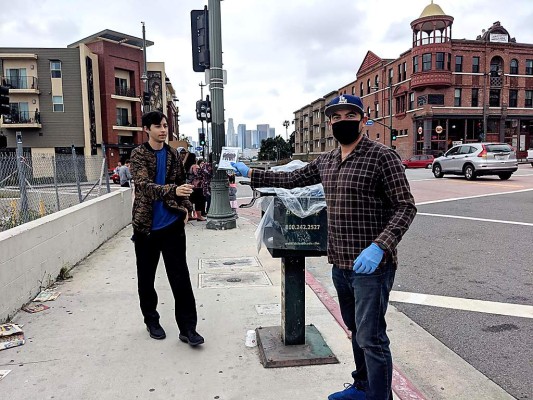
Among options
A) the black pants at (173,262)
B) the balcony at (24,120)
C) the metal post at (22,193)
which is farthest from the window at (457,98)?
the black pants at (173,262)

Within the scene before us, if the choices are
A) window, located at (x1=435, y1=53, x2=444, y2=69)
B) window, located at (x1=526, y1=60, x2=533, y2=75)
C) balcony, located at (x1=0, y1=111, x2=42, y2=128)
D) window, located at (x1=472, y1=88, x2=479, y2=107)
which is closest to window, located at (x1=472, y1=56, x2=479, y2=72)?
window, located at (x1=472, y1=88, x2=479, y2=107)

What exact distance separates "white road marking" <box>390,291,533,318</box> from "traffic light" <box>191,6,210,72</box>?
624 centimetres

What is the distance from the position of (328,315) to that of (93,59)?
43080mm

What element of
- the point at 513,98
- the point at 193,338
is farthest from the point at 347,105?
the point at 513,98

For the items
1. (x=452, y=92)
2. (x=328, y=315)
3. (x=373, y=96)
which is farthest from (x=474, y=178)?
(x=373, y=96)

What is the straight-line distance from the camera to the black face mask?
2.54 metres

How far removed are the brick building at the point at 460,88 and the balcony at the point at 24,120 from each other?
33.0 metres

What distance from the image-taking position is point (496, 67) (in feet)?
152

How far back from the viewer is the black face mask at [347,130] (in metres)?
2.54

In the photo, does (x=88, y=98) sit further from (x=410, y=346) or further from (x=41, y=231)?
(x=410, y=346)

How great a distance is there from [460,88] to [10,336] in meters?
48.6

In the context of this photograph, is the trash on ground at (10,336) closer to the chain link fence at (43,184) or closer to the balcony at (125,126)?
the chain link fence at (43,184)

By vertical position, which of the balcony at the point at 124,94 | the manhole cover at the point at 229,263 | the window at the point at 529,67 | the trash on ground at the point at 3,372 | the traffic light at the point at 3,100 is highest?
the window at the point at 529,67

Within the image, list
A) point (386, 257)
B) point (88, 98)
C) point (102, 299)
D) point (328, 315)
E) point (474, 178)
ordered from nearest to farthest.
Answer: point (386, 257) < point (328, 315) < point (102, 299) < point (474, 178) < point (88, 98)
